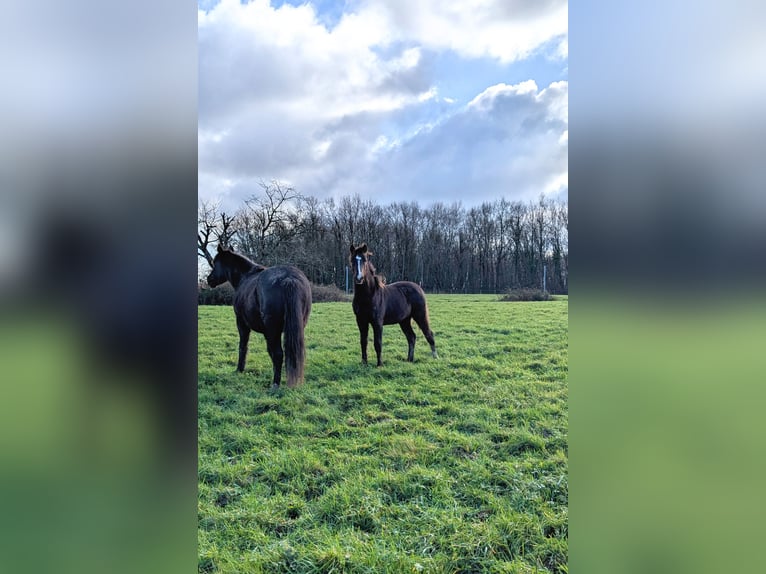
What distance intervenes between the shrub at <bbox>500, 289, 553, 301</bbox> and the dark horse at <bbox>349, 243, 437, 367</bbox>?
4.85m

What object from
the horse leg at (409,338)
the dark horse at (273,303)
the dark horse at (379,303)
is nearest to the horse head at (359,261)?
the dark horse at (379,303)

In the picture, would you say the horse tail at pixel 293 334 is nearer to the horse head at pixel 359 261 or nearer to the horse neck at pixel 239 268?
the horse head at pixel 359 261

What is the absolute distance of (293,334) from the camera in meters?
4.53

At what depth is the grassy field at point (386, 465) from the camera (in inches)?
80.3

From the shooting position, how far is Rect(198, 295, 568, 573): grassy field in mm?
2039

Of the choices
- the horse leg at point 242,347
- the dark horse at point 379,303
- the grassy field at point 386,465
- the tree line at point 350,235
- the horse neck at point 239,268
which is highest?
the tree line at point 350,235

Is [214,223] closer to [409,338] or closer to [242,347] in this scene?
[242,347]
